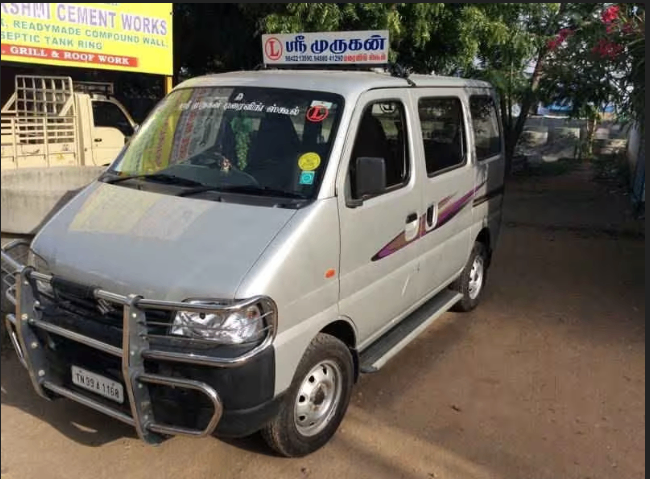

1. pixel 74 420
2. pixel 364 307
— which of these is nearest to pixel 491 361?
pixel 364 307

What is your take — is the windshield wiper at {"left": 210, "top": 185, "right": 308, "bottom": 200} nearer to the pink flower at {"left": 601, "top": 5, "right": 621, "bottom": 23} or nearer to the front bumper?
the front bumper

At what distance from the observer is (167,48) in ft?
30.0

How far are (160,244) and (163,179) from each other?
76cm

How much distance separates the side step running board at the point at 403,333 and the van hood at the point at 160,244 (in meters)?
1.24

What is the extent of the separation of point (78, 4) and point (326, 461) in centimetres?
762

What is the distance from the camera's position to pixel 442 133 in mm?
4770

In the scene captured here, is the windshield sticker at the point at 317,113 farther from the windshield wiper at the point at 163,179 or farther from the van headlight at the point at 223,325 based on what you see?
the van headlight at the point at 223,325

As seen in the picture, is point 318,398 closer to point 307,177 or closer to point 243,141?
point 307,177

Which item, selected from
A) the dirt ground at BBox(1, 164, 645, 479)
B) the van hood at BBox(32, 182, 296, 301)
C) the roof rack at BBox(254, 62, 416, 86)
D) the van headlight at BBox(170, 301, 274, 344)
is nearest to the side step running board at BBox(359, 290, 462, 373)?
the dirt ground at BBox(1, 164, 645, 479)

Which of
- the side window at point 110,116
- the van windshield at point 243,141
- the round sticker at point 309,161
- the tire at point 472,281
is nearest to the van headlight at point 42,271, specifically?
the van windshield at point 243,141

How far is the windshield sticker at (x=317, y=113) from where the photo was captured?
364 cm

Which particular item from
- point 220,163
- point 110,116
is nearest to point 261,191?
point 220,163

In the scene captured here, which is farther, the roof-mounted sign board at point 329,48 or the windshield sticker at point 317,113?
the roof-mounted sign board at point 329,48

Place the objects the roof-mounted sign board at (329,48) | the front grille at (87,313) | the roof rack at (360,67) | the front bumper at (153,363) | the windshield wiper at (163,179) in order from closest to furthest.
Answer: the front bumper at (153,363)
the front grille at (87,313)
the windshield wiper at (163,179)
the roof rack at (360,67)
the roof-mounted sign board at (329,48)
